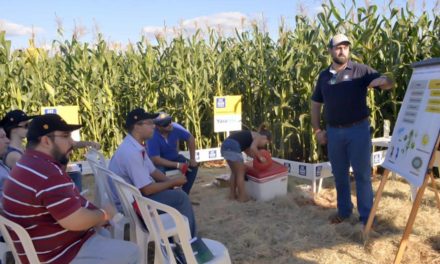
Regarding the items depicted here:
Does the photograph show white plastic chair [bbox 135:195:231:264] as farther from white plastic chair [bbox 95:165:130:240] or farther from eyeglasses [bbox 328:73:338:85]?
eyeglasses [bbox 328:73:338:85]

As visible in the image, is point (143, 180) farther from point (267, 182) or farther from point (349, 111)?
point (267, 182)

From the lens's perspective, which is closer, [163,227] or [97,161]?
[163,227]

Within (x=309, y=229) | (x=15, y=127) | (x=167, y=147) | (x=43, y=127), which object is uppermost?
(x=43, y=127)

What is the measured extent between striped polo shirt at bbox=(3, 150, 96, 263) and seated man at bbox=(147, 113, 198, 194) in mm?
2814

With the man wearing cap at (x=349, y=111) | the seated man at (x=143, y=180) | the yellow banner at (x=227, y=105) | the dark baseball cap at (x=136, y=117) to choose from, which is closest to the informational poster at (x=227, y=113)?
the yellow banner at (x=227, y=105)

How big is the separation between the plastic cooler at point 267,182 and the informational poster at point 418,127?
203 cm

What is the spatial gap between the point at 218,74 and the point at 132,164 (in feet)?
16.7

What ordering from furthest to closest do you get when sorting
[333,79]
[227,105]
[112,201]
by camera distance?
[227,105] → [333,79] → [112,201]

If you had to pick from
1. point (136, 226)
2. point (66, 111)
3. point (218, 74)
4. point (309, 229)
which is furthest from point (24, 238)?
point (218, 74)

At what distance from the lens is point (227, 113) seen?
755 cm

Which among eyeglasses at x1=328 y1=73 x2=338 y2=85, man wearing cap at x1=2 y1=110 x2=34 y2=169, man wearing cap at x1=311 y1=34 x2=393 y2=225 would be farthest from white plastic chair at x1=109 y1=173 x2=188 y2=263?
eyeglasses at x1=328 y1=73 x2=338 y2=85

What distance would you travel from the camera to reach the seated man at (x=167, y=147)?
17.6 feet

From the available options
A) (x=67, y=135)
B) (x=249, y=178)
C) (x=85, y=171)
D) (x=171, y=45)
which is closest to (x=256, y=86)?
(x=171, y=45)

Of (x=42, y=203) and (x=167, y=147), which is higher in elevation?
(x=42, y=203)
